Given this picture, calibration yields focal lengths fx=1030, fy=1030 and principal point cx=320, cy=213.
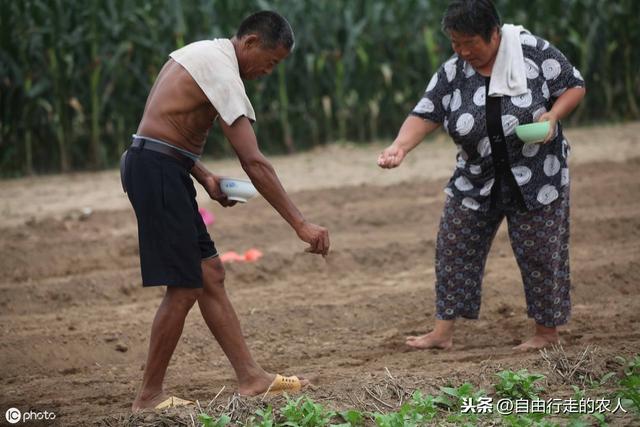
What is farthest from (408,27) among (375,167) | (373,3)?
(375,167)

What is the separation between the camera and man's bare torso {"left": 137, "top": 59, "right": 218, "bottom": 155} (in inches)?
173

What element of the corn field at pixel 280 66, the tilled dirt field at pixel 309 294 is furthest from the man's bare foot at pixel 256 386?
the corn field at pixel 280 66

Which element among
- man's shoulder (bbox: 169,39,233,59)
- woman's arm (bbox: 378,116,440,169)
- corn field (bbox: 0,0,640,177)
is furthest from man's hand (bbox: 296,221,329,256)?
corn field (bbox: 0,0,640,177)

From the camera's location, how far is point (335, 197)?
30.6 ft

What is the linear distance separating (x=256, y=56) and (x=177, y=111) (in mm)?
417

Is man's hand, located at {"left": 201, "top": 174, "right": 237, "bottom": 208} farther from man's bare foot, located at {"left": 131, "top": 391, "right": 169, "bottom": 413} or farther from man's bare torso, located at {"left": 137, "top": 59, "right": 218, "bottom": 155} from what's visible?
man's bare foot, located at {"left": 131, "top": 391, "right": 169, "bottom": 413}

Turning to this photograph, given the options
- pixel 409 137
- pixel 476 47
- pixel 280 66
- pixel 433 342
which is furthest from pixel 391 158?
pixel 280 66

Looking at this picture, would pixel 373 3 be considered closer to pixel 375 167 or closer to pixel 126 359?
pixel 375 167

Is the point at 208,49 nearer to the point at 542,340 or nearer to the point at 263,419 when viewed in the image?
the point at 263,419

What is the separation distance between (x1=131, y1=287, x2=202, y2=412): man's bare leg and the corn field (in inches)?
267

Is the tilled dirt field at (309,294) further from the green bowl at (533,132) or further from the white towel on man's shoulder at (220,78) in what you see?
the white towel on man's shoulder at (220,78)

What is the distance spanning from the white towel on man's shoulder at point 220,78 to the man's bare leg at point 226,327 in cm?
74

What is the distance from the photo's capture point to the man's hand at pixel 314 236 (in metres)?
4.48

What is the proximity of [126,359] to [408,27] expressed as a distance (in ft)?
25.3
